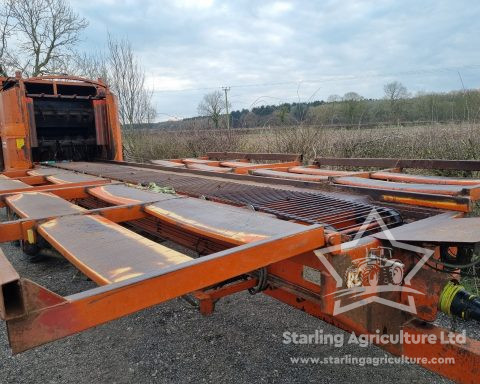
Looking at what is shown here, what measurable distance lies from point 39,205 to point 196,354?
1452 mm

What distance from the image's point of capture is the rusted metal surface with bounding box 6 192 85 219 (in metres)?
2.12

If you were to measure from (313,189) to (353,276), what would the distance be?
5.03 ft

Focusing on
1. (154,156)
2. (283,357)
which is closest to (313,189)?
(283,357)

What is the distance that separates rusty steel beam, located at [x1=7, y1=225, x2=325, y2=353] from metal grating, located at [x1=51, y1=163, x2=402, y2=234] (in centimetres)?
62

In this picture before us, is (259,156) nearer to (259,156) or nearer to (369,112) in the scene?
(259,156)

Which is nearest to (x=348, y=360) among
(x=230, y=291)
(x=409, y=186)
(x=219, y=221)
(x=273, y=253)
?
(x=230, y=291)

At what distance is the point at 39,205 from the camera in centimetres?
237

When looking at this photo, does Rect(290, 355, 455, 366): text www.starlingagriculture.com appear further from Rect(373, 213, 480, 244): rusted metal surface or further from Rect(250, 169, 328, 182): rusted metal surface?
Rect(250, 169, 328, 182): rusted metal surface

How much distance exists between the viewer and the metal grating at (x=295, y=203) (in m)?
2.04

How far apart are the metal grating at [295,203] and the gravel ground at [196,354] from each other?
1.04 meters

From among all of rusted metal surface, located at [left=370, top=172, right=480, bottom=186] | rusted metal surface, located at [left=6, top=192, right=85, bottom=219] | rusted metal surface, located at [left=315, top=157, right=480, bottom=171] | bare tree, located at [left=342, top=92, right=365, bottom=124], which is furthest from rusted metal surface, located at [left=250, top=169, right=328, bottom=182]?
bare tree, located at [left=342, top=92, right=365, bottom=124]

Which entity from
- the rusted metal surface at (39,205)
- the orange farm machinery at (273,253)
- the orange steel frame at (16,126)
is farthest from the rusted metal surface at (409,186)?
the orange steel frame at (16,126)

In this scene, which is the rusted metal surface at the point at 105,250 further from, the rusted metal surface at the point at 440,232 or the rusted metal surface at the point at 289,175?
the rusted metal surface at the point at 289,175

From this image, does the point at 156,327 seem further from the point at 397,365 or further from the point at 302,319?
the point at 397,365
